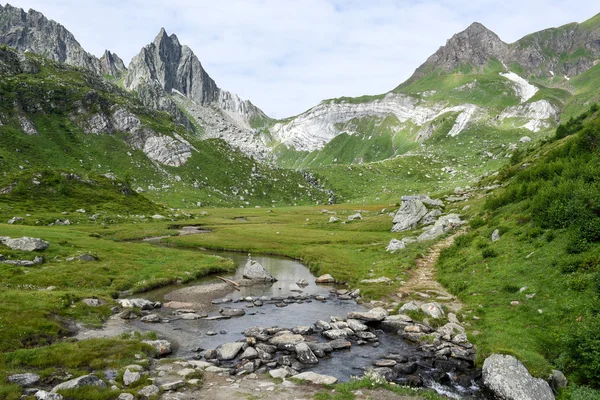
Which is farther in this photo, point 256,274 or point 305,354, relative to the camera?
point 256,274

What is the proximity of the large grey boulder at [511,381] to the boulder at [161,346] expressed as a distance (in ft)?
75.3

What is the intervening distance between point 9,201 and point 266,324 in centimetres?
9727

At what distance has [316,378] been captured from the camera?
2223cm

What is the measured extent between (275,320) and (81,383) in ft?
61.2

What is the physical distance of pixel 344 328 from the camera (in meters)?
31.5

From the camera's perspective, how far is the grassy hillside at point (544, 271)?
22.1m

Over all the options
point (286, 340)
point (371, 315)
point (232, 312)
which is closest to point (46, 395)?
point (286, 340)

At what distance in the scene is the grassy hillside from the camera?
2206 centimetres

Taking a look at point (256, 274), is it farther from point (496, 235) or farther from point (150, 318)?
point (496, 235)

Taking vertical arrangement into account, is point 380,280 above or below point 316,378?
below

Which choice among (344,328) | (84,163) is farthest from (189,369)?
(84,163)

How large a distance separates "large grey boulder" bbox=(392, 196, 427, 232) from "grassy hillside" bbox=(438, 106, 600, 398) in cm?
2878

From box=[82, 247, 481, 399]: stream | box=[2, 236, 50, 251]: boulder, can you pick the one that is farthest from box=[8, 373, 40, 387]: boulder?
box=[2, 236, 50, 251]: boulder

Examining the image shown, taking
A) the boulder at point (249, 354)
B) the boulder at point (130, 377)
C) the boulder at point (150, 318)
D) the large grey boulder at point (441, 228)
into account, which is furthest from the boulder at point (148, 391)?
A: the large grey boulder at point (441, 228)
